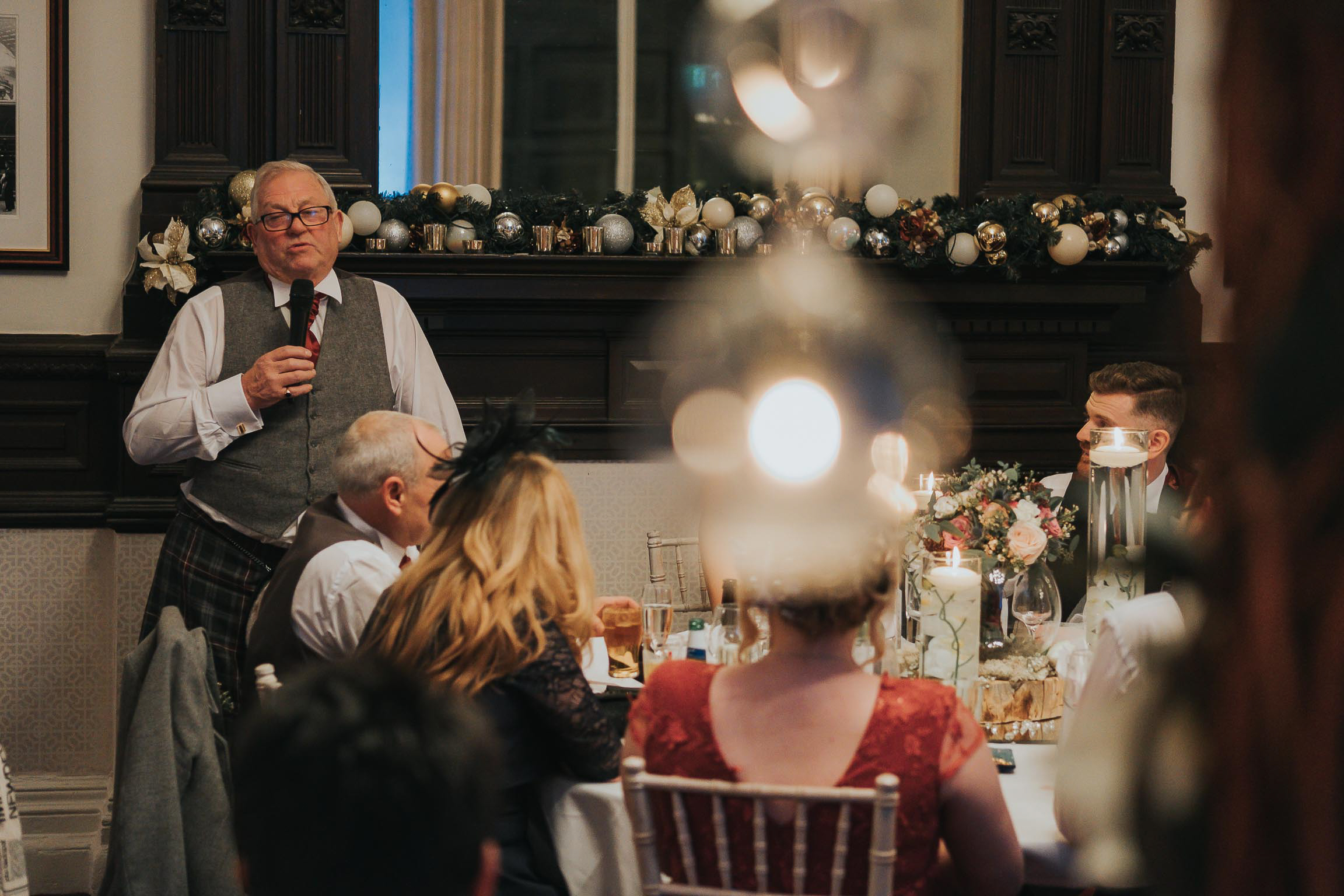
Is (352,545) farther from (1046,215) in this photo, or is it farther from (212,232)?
(1046,215)

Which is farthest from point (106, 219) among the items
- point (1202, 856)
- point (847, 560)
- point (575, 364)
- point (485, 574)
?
point (1202, 856)

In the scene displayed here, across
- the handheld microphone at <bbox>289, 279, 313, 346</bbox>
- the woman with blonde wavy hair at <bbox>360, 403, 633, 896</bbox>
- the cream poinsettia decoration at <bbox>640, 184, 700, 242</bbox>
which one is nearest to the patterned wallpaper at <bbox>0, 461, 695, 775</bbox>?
the handheld microphone at <bbox>289, 279, 313, 346</bbox>

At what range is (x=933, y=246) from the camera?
140 inches

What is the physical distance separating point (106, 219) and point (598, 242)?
138cm

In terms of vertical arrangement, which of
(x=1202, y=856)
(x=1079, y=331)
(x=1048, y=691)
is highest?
(x=1079, y=331)

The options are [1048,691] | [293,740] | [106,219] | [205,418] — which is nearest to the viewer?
[293,740]

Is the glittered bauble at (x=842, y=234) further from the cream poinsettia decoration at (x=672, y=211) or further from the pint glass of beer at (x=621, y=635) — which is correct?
the pint glass of beer at (x=621, y=635)

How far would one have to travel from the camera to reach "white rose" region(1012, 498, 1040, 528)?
2295 mm

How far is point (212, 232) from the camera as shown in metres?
3.32

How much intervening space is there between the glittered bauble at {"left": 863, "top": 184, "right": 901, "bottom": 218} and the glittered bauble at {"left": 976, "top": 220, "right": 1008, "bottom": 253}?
25 cm

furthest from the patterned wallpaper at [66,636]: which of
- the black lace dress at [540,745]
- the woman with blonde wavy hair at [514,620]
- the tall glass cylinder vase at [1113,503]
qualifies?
the tall glass cylinder vase at [1113,503]

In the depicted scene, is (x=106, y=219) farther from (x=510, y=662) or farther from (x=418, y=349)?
(x=510, y=662)

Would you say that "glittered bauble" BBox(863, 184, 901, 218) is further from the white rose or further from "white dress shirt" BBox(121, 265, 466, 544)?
the white rose

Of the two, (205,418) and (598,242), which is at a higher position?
(598,242)
